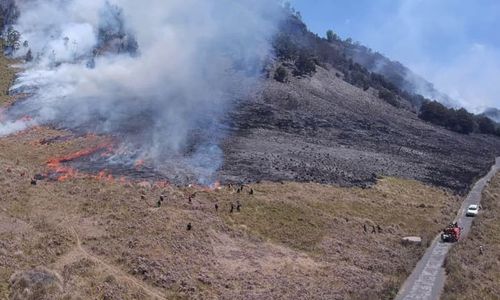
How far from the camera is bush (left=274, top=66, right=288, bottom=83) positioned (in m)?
108

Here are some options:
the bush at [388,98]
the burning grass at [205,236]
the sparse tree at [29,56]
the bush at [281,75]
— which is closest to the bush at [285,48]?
the bush at [281,75]

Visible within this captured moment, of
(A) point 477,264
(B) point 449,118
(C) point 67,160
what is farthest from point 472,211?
(B) point 449,118

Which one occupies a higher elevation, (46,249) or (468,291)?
(468,291)

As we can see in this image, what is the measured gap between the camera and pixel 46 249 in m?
35.8

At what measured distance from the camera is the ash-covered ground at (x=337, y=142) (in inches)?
2655

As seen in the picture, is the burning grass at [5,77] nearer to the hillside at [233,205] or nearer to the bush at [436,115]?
the hillside at [233,205]

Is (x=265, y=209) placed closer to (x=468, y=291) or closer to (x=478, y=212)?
(x=468, y=291)

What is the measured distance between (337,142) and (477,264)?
4595cm

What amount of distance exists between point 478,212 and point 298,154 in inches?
911

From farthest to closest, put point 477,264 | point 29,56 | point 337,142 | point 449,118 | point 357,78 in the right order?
point 357,78, point 449,118, point 29,56, point 337,142, point 477,264

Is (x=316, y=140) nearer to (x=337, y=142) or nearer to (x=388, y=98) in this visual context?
(x=337, y=142)

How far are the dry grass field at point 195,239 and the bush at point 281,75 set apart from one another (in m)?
50.9

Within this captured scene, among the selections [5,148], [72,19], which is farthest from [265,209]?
[72,19]

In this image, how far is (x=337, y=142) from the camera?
282 ft
